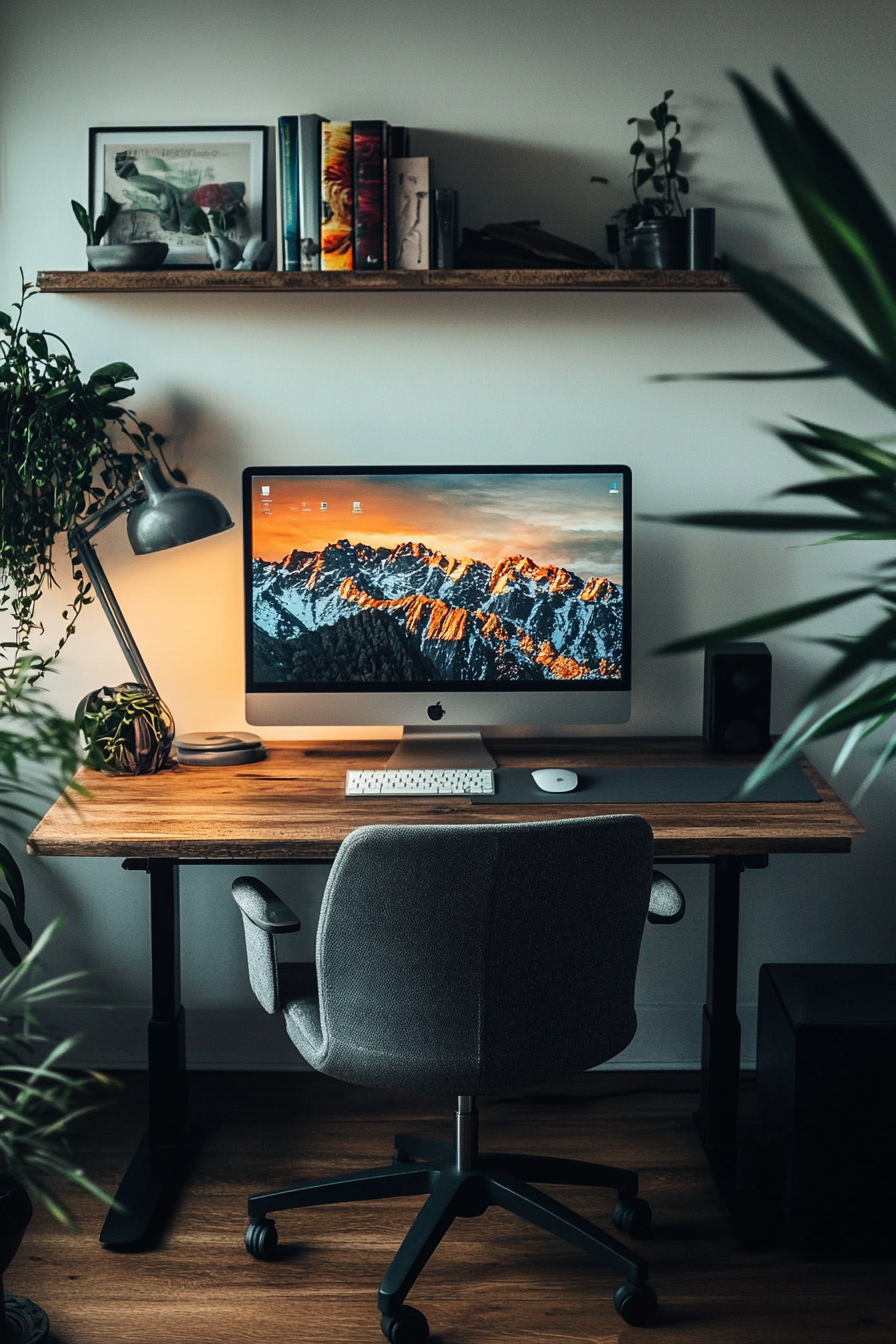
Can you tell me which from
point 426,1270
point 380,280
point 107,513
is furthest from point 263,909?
point 380,280

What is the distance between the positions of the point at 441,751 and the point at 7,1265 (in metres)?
1.14

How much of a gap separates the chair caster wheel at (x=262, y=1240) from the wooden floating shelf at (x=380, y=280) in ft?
5.60

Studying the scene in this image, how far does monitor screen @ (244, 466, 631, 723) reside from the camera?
7.88ft

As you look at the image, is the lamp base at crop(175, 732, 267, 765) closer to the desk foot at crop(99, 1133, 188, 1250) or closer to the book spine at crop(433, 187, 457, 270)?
the desk foot at crop(99, 1133, 188, 1250)

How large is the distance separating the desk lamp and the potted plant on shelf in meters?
0.97

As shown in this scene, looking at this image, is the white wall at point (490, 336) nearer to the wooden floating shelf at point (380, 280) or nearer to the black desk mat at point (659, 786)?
the wooden floating shelf at point (380, 280)

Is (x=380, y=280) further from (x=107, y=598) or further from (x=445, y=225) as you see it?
(x=107, y=598)

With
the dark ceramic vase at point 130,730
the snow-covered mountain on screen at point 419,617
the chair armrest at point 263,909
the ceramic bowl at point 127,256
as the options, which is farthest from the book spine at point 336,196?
the chair armrest at point 263,909

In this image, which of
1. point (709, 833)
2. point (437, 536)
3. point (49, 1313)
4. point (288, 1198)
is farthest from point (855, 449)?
point (49, 1313)

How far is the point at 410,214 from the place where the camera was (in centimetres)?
242

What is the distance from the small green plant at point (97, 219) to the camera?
8.06ft

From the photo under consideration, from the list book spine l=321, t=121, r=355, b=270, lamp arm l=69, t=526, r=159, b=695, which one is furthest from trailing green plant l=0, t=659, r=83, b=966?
book spine l=321, t=121, r=355, b=270

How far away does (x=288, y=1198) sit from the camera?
2100 millimetres

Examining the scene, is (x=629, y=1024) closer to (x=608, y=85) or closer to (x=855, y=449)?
(x=855, y=449)
